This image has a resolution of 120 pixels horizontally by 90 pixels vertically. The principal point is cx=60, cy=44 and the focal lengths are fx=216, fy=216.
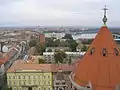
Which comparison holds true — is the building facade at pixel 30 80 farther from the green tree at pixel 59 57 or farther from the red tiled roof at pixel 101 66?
the red tiled roof at pixel 101 66

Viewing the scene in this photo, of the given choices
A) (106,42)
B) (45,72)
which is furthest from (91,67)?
(45,72)

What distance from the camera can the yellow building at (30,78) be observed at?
92.6ft

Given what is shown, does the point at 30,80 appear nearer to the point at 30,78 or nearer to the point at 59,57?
the point at 30,78

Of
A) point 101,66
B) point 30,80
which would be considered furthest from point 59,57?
point 101,66

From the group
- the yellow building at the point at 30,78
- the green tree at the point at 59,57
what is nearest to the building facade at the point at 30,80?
the yellow building at the point at 30,78

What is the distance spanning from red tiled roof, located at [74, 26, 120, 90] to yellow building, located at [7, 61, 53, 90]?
1968cm

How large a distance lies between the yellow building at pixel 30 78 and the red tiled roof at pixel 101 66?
19.7 metres

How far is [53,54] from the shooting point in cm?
4456

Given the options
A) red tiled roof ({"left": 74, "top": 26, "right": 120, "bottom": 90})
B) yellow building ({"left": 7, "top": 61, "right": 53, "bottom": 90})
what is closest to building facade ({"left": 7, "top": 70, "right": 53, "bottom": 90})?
yellow building ({"left": 7, "top": 61, "right": 53, "bottom": 90})

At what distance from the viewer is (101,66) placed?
848 cm

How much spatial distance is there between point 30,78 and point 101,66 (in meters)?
21.0

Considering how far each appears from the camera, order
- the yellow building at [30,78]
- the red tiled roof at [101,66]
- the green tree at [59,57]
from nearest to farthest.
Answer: the red tiled roof at [101,66]
the yellow building at [30,78]
the green tree at [59,57]

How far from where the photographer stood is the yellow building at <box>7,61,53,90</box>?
2822 cm

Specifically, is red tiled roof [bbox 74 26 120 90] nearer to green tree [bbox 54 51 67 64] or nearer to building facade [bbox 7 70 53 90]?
building facade [bbox 7 70 53 90]
